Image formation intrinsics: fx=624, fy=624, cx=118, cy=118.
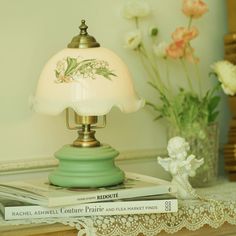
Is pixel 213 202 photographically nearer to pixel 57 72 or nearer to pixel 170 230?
pixel 170 230

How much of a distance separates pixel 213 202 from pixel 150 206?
0.18 metres

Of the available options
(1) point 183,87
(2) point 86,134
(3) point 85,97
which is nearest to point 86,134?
(2) point 86,134

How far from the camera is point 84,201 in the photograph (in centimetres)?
125

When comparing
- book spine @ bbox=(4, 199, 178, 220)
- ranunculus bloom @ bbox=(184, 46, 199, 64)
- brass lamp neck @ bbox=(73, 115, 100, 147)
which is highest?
ranunculus bloom @ bbox=(184, 46, 199, 64)

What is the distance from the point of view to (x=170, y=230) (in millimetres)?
1294

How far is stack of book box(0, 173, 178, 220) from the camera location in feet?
4.07

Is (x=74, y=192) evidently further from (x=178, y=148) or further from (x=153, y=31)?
(x=153, y=31)

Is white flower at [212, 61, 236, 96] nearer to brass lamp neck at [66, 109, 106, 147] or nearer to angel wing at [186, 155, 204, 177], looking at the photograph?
angel wing at [186, 155, 204, 177]

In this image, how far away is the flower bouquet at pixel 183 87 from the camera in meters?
1.59

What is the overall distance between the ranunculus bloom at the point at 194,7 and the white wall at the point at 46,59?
0.29ft

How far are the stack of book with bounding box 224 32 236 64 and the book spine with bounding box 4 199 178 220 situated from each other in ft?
2.01

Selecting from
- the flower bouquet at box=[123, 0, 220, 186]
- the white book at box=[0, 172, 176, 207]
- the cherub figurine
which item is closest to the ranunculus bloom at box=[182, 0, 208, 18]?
the flower bouquet at box=[123, 0, 220, 186]

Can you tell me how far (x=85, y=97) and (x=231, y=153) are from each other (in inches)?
22.5

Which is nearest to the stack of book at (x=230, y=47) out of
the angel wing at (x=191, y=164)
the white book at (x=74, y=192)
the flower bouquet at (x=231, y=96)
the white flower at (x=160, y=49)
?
the flower bouquet at (x=231, y=96)
